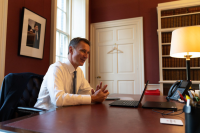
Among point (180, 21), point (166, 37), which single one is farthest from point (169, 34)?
point (180, 21)

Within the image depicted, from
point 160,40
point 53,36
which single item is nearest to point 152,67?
point 160,40

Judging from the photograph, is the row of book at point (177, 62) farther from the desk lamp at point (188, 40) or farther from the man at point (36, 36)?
the man at point (36, 36)

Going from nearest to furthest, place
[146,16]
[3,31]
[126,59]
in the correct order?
[3,31] → [146,16] → [126,59]

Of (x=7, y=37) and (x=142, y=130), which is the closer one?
(x=142, y=130)

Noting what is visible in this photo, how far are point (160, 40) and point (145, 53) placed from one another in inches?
22.0

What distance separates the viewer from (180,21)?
309 cm

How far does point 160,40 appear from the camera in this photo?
3133mm

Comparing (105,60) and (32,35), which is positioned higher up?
Answer: (32,35)

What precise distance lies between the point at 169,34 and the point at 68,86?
8.46 ft

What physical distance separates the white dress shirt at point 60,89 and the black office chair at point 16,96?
149 mm

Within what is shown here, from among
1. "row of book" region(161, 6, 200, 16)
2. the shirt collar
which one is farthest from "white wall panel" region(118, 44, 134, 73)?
the shirt collar

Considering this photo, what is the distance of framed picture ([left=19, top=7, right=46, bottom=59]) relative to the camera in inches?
84.2

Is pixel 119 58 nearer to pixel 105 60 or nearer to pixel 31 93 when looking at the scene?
pixel 105 60

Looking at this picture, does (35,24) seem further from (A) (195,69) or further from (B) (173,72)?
(A) (195,69)
